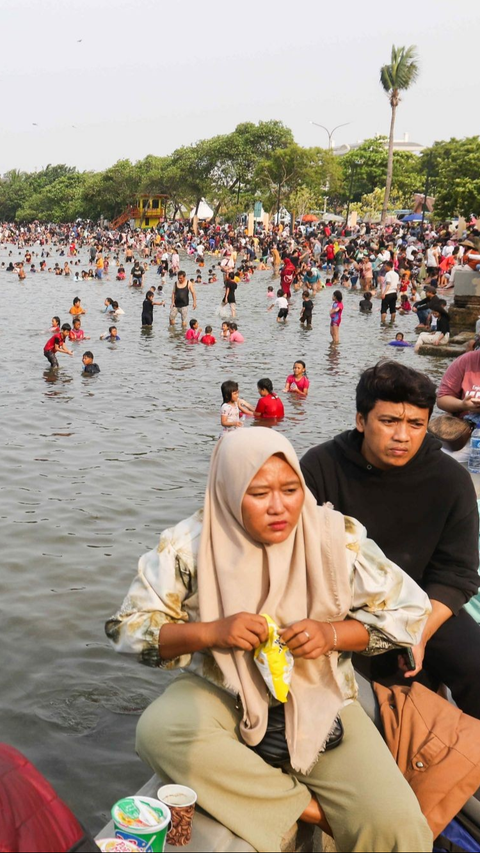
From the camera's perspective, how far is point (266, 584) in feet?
8.61

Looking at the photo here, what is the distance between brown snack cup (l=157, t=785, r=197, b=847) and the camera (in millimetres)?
2428

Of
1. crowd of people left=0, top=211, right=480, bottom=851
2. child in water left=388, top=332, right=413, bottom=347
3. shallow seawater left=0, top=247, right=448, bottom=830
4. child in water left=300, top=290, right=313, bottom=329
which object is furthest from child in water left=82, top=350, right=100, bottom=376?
crowd of people left=0, top=211, right=480, bottom=851

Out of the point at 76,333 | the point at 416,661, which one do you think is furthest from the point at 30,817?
the point at 76,333

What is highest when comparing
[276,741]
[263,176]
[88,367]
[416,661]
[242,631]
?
[263,176]

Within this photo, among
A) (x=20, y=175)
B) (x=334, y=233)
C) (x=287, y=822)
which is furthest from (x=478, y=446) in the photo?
(x=20, y=175)

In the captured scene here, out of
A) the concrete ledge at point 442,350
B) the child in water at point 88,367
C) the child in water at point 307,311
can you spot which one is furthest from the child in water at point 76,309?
the concrete ledge at point 442,350

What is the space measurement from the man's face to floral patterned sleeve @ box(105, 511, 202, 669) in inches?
34.7

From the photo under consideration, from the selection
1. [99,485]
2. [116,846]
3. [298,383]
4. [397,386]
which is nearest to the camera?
[116,846]

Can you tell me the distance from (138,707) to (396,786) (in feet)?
8.93

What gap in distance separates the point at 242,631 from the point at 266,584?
0.69 ft

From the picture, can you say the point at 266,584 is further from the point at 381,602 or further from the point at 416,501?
the point at 416,501

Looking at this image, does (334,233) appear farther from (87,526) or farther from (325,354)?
(87,526)

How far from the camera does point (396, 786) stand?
248cm

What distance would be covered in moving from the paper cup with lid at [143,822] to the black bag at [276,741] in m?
0.36
